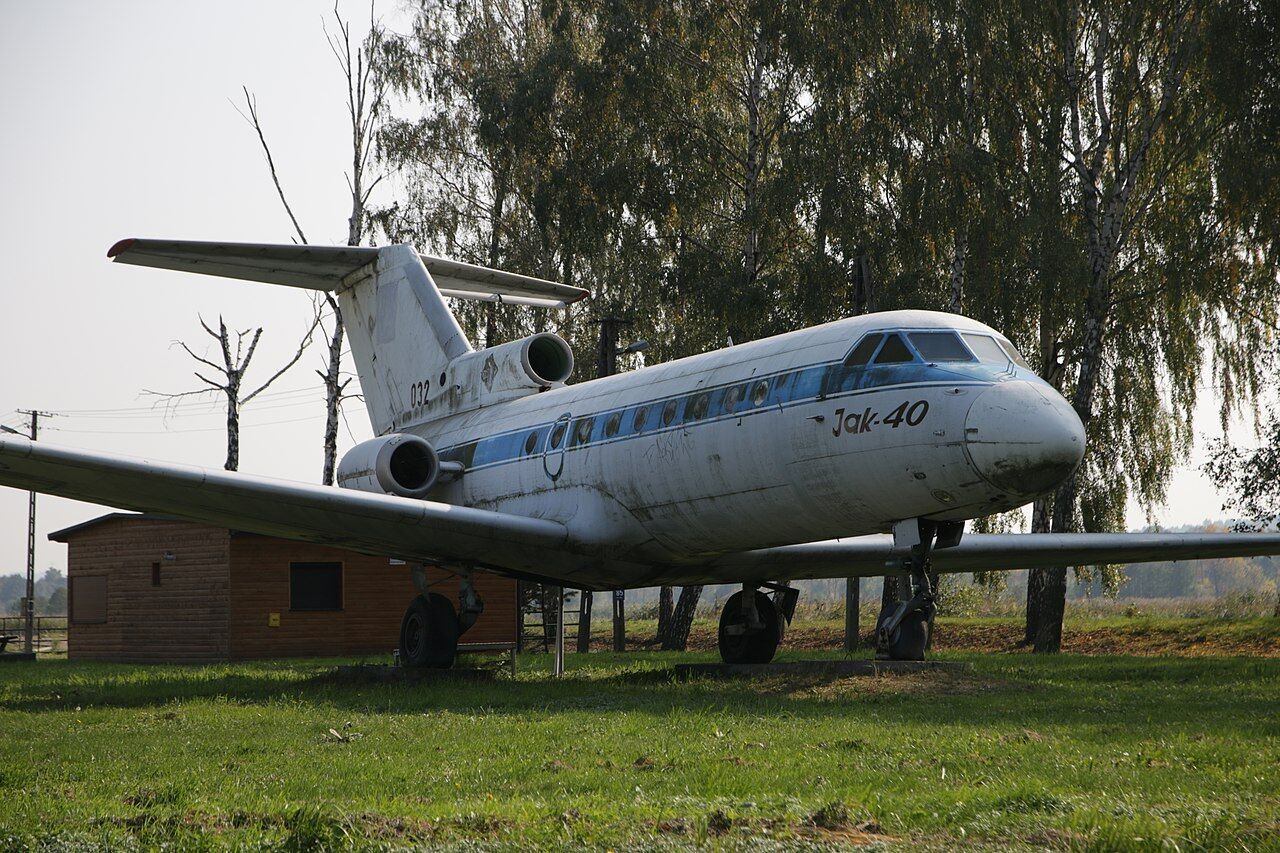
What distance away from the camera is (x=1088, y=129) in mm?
26609

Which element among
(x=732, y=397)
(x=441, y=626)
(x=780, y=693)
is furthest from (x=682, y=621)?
(x=732, y=397)

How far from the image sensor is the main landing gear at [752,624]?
54.5ft

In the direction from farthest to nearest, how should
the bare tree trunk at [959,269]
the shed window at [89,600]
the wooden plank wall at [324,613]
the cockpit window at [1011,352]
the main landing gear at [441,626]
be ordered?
1. the shed window at [89,600]
2. the bare tree trunk at [959,269]
3. the wooden plank wall at [324,613]
4. the main landing gear at [441,626]
5. the cockpit window at [1011,352]

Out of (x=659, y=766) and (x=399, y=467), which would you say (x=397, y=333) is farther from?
(x=659, y=766)

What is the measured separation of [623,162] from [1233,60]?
1346cm

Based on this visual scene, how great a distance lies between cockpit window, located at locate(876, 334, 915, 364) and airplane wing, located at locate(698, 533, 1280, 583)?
3.81 metres

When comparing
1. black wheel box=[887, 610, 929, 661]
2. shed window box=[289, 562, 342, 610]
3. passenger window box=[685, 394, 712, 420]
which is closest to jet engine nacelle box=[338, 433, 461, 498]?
passenger window box=[685, 394, 712, 420]

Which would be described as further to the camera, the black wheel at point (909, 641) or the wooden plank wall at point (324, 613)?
the wooden plank wall at point (324, 613)

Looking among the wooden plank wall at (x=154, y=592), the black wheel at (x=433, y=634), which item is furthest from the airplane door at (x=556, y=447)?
the wooden plank wall at (x=154, y=592)

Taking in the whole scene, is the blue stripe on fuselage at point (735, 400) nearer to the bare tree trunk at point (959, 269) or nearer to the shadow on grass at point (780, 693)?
the shadow on grass at point (780, 693)

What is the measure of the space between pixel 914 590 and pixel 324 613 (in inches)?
592

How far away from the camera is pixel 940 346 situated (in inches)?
478

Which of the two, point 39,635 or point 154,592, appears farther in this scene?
point 39,635

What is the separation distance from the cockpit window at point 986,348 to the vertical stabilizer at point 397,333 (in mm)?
9626
